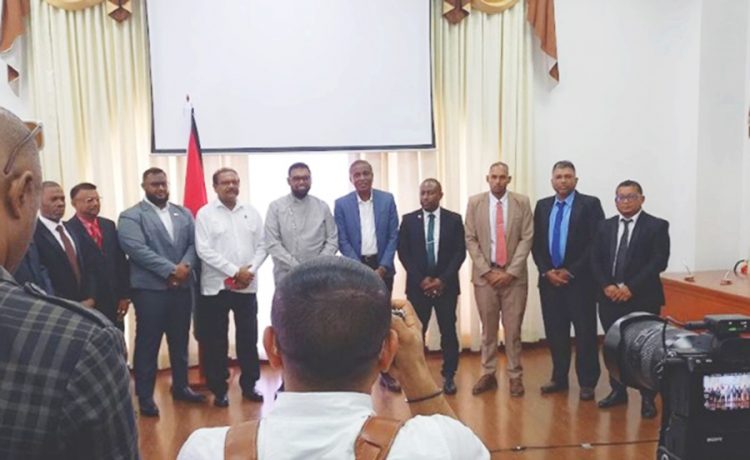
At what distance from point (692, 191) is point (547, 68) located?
164 centimetres

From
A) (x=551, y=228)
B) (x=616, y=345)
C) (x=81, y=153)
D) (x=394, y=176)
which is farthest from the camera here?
(x=394, y=176)

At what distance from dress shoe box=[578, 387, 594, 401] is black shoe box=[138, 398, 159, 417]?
2.75m

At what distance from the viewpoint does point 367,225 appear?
14.1ft

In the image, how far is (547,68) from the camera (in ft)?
16.8

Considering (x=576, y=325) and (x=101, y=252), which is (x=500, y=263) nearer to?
(x=576, y=325)

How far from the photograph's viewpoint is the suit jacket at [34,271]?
312 centimetres

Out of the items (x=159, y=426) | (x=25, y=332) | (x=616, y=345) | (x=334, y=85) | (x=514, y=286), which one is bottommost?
(x=159, y=426)

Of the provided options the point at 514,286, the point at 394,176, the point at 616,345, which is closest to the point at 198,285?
the point at 394,176

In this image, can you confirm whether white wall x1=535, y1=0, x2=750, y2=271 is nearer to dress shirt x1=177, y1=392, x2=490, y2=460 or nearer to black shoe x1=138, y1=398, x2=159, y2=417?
black shoe x1=138, y1=398, x2=159, y2=417

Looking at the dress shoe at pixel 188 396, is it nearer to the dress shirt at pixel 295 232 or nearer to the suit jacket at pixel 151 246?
the suit jacket at pixel 151 246

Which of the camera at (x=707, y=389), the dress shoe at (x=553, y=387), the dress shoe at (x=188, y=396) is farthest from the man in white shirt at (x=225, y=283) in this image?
the camera at (x=707, y=389)

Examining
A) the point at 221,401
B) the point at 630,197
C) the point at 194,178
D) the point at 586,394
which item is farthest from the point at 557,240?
the point at 194,178

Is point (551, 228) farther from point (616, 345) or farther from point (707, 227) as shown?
point (616, 345)

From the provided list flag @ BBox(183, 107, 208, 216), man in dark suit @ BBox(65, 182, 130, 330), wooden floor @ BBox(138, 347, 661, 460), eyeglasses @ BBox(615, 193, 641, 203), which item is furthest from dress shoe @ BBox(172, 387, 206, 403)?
eyeglasses @ BBox(615, 193, 641, 203)
